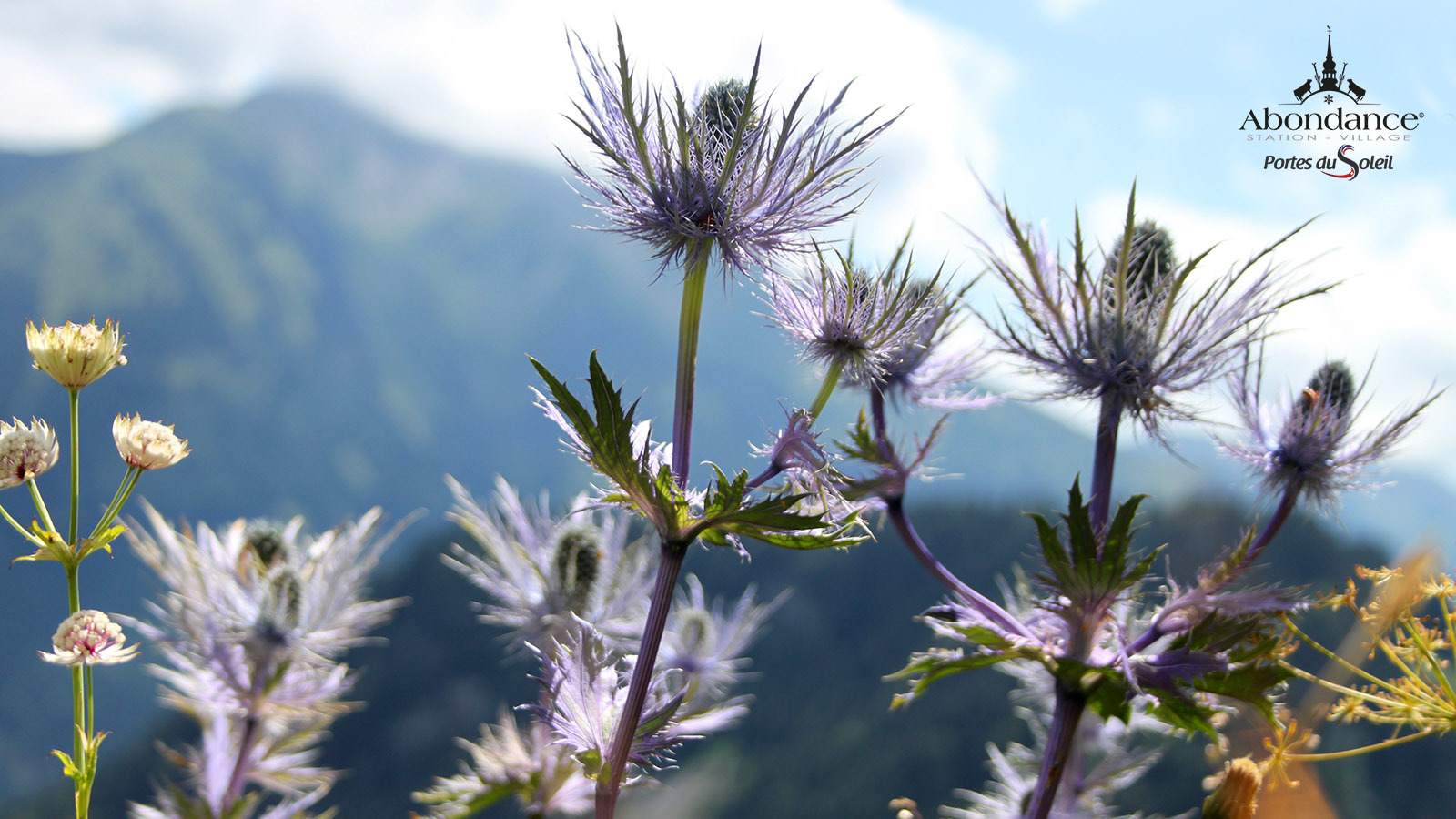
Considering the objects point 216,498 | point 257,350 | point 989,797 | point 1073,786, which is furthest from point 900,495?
point 257,350

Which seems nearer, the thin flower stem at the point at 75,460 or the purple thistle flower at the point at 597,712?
the thin flower stem at the point at 75,460

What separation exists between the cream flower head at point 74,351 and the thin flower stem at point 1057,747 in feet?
3.06

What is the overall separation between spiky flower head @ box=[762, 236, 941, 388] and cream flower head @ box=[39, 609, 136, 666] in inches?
24.2

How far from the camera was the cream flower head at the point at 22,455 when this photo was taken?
23.5 inches

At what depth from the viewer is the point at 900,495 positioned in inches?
34.6

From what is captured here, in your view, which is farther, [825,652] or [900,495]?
[825,652]

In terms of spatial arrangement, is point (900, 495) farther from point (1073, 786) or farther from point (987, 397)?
point (1073, 786)

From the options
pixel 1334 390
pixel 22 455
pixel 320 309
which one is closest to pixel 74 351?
pixel 22 455

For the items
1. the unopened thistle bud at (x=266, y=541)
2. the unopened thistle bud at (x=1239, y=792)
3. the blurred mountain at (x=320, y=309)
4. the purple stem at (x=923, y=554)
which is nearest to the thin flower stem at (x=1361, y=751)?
the unopened thistle bud at (x=1239, y=792)

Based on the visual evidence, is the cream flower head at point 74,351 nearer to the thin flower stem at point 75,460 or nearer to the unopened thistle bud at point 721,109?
the thin flower stem at point 75,460

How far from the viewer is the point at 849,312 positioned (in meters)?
0.77

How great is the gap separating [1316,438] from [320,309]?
5794cm

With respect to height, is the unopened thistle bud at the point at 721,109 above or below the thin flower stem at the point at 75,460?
above

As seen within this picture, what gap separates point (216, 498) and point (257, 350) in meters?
14.1
